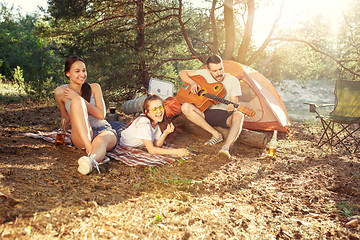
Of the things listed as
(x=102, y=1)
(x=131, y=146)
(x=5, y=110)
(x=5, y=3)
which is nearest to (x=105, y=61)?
(x=102, y=1)

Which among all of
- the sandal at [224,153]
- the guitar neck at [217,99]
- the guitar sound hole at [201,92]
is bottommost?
the sandal at [224,153]

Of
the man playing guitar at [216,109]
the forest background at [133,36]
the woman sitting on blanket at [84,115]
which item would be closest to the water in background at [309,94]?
the forest background at [133,36]

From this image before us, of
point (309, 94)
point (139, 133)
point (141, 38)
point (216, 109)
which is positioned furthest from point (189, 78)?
point (309, 94)

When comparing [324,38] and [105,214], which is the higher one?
[324,38]

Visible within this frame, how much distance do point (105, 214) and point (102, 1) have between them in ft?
20.9

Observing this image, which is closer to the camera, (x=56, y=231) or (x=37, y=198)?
(x=56, y=231)

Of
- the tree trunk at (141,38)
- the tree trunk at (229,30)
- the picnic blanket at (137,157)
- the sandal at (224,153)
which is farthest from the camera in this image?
the tree trunk at (229,30)

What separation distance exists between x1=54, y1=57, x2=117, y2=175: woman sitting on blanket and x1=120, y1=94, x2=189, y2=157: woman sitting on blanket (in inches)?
12.5

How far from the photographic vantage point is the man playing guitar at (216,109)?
4.41 meters

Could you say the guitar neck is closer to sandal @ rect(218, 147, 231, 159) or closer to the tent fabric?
sandal @ rect(218, 147, 231, 159)

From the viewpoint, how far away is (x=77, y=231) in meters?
1.76

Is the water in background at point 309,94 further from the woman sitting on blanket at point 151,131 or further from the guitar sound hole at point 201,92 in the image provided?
the woman sitting on blanket at point 151,131

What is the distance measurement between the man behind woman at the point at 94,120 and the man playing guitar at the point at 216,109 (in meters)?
1.11

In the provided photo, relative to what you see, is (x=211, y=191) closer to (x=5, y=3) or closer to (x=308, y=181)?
(x=308, y=181)
